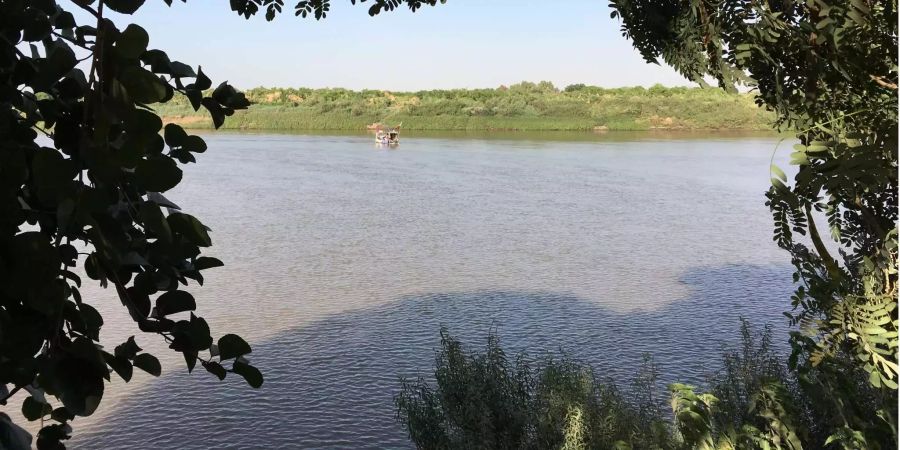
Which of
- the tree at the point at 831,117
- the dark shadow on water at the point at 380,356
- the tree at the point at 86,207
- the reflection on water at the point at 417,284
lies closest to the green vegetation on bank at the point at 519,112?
the reflection on water at the point at 417,284

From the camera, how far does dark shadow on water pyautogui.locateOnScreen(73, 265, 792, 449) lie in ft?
19.6

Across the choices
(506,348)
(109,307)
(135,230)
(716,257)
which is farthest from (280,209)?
(135,230)

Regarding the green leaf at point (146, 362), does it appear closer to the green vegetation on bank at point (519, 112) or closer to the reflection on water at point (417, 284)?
the reflection on water at point (417, 284)

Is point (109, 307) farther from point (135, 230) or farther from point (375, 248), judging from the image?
point (135, 230)

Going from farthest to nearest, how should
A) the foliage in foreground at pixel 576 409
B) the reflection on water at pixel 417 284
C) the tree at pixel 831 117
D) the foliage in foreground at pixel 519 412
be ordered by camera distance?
1. the reflection on water at pixel 417 284
2. the foliage in foreground at pixel 519 412
3. the foliage in foreground at pixel 576 409
4. the tree at pixel 831 117

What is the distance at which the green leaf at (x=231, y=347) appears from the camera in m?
0.85

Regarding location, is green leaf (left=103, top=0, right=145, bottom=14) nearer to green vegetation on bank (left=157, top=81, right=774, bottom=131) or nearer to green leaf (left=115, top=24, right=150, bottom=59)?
green leaf (left=115, top=24, right=150, bottom=59)

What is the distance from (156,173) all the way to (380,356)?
22.4 feet

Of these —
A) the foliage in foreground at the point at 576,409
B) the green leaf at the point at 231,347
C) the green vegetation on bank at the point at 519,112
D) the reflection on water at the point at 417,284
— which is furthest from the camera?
the green vegetation on bank at the point at 519,112

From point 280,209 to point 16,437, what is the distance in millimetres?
14836

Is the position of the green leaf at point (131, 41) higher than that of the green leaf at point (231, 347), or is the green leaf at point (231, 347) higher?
the green leaf at point (131, 41)

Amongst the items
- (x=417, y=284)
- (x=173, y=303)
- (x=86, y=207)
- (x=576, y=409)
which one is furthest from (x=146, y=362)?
(x=417, y=284)

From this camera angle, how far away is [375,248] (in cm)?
1216

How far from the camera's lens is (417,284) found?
393 inches
